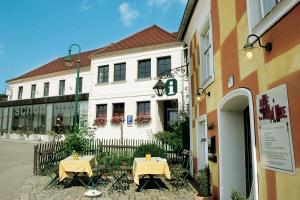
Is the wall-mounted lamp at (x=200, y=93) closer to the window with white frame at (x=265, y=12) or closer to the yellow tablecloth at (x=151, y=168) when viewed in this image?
the yellow tablecloth at (x=151, y=168)

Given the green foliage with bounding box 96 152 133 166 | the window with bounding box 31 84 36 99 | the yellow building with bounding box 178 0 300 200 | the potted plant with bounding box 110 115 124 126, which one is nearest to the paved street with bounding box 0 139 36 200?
the green foliage with bounding box 96 152 133 166

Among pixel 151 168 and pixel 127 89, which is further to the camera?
pixel 127 89

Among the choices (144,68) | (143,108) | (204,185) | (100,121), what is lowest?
(204,185)

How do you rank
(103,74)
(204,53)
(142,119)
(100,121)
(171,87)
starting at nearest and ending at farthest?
(204,53), (171,87), (142,119), (100,121), (103,74)

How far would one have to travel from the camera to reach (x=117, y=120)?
20.6 meters

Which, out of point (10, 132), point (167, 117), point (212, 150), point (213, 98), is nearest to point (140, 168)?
point (212, 150)

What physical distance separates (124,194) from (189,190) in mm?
2036

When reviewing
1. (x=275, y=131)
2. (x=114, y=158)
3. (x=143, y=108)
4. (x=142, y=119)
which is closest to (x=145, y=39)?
(x=143, y=108)

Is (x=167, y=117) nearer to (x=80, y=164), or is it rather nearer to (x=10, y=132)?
(x=80, y=164)

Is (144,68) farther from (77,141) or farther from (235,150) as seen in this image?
(235,150)

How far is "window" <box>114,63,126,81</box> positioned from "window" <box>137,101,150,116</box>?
2.63 m

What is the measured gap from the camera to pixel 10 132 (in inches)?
1202

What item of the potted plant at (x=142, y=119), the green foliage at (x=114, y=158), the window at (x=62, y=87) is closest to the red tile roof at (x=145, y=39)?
the potted plant at (x=142, y=119)

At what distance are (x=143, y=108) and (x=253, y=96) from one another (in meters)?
15.9
